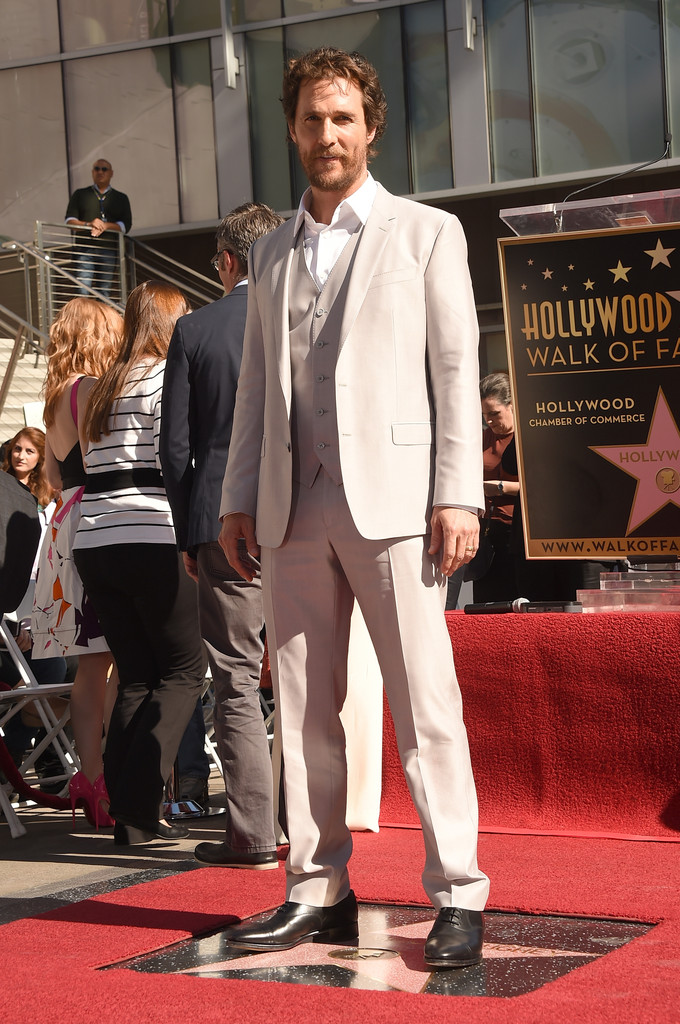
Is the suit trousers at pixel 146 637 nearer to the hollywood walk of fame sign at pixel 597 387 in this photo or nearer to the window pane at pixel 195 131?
the hollywood walk of fame sign at pixel 597 387

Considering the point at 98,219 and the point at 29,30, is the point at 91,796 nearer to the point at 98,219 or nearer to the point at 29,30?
the point at 98,219

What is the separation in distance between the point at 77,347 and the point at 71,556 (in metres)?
0.87

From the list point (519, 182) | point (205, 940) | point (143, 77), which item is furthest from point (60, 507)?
point (143, 77)

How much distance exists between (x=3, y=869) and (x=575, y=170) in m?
18.8

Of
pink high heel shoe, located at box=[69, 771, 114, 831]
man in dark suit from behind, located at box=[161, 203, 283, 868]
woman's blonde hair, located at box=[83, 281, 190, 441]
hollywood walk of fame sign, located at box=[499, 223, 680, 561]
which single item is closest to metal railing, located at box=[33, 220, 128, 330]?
woman's blonde hair, located at box=[83, 281, 190, 441]

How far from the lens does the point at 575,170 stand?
21.1m

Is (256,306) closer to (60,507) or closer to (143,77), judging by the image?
(60,507)

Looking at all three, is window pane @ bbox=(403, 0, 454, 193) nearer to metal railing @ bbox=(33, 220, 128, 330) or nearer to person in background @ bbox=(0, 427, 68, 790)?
metal railing @ bbox=(33, 220, 128, 330)

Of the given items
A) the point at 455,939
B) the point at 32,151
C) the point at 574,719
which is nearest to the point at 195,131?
the point at 32,151

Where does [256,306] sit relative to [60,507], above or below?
above

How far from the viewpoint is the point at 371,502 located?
2881 mm

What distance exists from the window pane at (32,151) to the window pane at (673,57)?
11.5m

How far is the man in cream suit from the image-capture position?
287 centimetres

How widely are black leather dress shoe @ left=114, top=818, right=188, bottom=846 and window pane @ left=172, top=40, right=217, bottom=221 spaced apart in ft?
66.2
